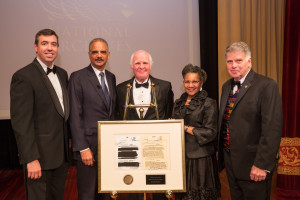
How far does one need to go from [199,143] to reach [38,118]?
5.03 ft

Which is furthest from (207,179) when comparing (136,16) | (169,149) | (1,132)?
(1,132)

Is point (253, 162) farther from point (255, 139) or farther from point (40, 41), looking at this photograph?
point (40, 41)

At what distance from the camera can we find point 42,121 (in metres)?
2.34

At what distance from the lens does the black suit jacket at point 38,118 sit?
2.21 metres

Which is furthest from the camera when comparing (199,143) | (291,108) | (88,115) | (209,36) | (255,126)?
(209,36)

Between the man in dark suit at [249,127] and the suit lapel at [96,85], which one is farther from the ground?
the suit lapel at [96,85]

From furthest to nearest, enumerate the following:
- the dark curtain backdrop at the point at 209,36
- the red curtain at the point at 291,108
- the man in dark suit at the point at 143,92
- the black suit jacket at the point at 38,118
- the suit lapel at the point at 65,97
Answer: the dark curtain backdrop at the point at 209,36 < the red curtain at the point at 291,108 < the man in dark suit at the point at 143,92 < the suit lapel at the point at 65,97 < the black suit jacket at the point at 38,118

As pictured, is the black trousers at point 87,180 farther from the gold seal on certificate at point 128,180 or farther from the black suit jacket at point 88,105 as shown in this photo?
the gold seal on certificate at point 128,180

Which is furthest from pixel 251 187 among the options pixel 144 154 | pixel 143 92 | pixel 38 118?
pixel 38 118

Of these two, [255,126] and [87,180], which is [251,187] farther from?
[87,180]

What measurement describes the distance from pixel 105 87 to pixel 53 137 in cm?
74

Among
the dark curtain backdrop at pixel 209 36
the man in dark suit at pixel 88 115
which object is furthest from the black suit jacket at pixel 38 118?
the dark curtain backdrop at pixel 209 36

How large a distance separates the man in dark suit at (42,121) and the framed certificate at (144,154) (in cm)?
57

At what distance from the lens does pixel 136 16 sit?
183 inches
